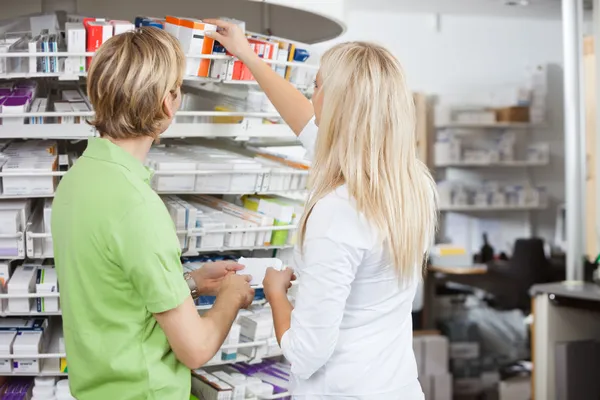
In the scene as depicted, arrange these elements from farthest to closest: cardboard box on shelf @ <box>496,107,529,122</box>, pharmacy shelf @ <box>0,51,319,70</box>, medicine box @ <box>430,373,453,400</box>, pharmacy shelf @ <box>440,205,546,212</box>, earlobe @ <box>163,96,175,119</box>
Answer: cardboard box on shelf @ <box>496,107,529,122</box>, pharmacy shelf @ <box>440,205,546,212</box>, medicine box @ <box>430,373,453,400</box>, pharmacy shelf @ <box>0,51,319,70</box>, earlobe @ <box>163,96,175,119</box>

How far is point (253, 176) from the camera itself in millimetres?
2051

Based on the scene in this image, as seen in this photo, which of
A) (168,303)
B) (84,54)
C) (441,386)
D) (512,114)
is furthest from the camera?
(512,114)

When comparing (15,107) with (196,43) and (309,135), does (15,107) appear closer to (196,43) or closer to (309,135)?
(196,43)

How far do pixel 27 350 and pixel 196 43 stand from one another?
88 cm

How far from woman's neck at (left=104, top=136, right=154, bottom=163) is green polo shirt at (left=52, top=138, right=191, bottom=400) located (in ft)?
0.10

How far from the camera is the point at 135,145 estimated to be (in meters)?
1.64

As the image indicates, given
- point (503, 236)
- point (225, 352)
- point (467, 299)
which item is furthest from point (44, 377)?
point (503, 236)

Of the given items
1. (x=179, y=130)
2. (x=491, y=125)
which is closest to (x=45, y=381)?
(x=179, y=130)

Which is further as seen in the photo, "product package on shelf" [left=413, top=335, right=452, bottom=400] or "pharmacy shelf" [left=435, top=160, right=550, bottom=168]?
"pharmacy shelf" [left=435, top=160, right=550, bottom=168]

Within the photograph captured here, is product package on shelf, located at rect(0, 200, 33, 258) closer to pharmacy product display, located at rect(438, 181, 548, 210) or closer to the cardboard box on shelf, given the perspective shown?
pharmacy product display, located at rect(438, 181, 548, 210)

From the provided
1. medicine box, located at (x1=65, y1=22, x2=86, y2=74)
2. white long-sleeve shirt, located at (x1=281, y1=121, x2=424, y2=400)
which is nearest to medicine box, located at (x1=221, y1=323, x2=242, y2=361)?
white long-sleeve shirt, located at (x1=281, y1=121, x2=424, y2=400)

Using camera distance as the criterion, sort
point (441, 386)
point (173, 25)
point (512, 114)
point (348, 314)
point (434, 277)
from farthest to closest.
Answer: point (512, 114)
point (434, 277)
point (441, 386)
point (173, 25)
point (348, 314)

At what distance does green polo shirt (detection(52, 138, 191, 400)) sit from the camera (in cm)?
150

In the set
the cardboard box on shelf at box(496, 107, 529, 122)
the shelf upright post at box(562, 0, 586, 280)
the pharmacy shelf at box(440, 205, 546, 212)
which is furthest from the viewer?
the cardboard box on shelf at box(496, 107, 529, 122)
